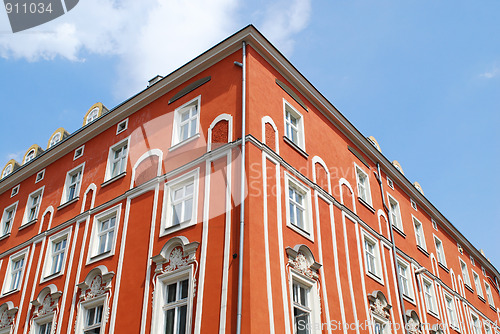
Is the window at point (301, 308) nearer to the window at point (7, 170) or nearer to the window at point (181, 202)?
the window at point (181, 202)

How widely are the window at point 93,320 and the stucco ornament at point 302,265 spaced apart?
651 cm

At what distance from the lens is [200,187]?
16.8m

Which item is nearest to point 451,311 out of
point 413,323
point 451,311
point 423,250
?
point 451,311

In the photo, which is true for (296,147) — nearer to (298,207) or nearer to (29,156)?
(298,207)

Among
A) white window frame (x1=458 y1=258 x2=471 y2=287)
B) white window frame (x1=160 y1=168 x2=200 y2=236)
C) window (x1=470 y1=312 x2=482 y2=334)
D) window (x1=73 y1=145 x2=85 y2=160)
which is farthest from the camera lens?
white window frame (x1=458 y1=258 x2=471 y2=287)

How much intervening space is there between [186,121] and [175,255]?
5.46m

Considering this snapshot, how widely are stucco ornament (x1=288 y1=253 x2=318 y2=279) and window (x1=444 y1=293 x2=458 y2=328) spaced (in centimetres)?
1344

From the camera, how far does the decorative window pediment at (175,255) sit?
15.4m

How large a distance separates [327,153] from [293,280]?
267 inches

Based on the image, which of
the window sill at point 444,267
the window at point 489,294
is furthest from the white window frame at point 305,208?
the window at point 489,294

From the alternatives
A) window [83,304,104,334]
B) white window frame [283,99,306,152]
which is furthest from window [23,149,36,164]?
white window frame [283,99,306,152]

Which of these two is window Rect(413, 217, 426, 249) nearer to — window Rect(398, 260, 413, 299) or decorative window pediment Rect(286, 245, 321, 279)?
window Rect(398, 260, 413, 299)

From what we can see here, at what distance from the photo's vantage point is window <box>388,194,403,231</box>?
25333 millimetres

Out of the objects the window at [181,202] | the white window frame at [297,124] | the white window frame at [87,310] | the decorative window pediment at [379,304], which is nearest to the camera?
the window at [181,202]
